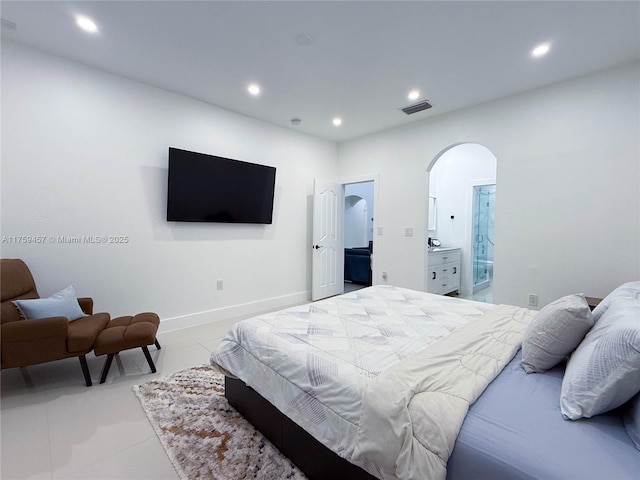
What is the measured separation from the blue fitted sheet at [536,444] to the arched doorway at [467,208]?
165 inches

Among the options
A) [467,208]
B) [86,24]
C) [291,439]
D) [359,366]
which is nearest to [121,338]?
[291,439]

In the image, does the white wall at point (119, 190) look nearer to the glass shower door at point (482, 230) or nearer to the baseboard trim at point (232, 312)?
the baseboard trim at point (232, 312)

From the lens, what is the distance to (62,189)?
275cm

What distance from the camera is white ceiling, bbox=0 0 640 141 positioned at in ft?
6.84

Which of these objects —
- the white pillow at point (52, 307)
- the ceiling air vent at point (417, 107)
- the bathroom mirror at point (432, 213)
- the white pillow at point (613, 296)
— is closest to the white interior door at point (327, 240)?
the ceiling air vent at point (417, 107)

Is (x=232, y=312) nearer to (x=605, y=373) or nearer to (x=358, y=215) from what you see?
(x=605, y=373)

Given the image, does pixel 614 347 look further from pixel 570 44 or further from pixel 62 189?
pixel 62 189

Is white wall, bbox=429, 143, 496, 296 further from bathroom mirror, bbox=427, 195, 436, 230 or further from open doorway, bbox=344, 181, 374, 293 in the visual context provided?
open doorway, bbox=344, 181, 374, 293

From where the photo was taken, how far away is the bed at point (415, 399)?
911 millimetres

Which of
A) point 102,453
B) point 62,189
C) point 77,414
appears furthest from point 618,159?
point 62,189

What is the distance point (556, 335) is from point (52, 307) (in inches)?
131

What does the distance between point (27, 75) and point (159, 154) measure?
117 cm

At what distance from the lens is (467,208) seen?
5.36m

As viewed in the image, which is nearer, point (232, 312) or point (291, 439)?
point (291, 439)
